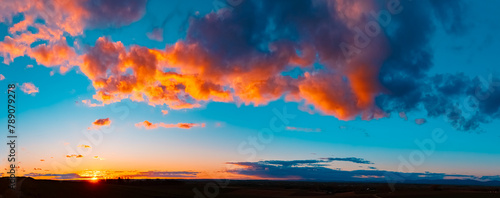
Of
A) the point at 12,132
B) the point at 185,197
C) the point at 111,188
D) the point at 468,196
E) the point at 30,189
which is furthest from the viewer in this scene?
the point at 468,196

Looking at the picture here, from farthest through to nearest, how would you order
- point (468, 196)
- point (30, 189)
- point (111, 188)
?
point (468, 196) → point (111, 188) → point (30, 189)

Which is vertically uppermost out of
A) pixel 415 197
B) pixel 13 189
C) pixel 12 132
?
pixel 12 132

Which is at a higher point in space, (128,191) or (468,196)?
(128,191)

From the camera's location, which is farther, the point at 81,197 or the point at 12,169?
the point at 81,197

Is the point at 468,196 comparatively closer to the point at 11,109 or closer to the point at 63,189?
the point at 63,189

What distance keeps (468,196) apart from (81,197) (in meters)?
39.4

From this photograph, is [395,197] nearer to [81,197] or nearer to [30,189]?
[81,197]

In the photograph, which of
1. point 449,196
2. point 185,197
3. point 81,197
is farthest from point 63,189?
point 449,196

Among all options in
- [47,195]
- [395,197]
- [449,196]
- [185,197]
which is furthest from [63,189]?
[449,196]

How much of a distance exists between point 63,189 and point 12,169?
18.1ft

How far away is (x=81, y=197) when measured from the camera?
22.4 meters

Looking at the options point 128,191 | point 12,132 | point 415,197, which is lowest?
point 415,197

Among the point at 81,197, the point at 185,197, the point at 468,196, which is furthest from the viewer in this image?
the point at 468,196

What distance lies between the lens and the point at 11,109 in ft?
57.1
